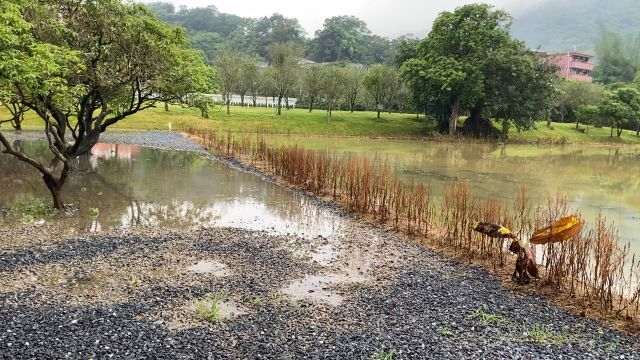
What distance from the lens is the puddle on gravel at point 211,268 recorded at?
26.1ft

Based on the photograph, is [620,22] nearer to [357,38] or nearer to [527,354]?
[357,38]

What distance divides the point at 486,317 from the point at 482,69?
3750 cm

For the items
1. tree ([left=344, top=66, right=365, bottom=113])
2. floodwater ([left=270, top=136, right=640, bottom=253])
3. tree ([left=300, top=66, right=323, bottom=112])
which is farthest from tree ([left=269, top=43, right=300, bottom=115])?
floodwater ([left=270, top=136, right=640, bottom=253])

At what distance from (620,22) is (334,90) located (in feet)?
A: 629

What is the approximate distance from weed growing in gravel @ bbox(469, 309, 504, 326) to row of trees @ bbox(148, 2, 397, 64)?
269 ft

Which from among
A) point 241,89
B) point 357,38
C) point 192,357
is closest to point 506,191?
point 192,357

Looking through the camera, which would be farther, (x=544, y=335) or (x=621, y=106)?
(x=621, y=106)

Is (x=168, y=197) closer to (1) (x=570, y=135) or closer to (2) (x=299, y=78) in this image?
(2) (x=299, y=78)

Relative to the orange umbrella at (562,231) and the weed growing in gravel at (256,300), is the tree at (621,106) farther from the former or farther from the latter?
the weed growing in gravel at (256,300)

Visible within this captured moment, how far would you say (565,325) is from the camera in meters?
6.53

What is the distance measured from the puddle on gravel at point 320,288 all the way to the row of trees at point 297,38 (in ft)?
264

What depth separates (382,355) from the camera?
17.7 feet

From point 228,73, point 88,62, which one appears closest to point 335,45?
point 228,73

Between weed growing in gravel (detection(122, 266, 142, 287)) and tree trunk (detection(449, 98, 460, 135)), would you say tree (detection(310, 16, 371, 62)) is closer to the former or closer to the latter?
tree trunk (detection(449, 98, 460, 135))
